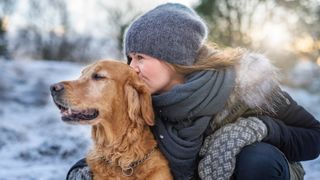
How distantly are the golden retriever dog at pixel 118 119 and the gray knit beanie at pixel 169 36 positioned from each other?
0.69ft

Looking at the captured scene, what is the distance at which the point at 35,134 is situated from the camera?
31.2ft

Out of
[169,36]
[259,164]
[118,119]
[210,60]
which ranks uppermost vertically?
[169,36]

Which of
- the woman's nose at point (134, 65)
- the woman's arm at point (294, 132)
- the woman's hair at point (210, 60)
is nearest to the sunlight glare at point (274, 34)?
the woman's arm at point (294, 132)

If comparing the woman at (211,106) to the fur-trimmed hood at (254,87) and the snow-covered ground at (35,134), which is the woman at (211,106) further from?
the snow-covered ground at (35,134)

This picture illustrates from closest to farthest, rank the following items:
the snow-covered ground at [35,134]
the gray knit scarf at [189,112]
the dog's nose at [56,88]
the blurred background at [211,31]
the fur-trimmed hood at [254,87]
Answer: the dog's nose at [56,88], the gray knit scarf at [189,112], the fur-trimmed hood at [254,87], the snow-covered ground at [35,134], the blurred background at [211,31]

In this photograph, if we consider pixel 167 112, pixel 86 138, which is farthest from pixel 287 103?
pixel 86 138

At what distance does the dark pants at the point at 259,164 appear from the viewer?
144 inches

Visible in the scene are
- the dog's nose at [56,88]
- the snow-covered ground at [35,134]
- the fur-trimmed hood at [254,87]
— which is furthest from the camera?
the snow-covered ground at [35,134]

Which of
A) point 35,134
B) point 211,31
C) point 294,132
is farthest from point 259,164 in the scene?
point 211,31

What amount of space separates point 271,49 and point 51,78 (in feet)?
23.2

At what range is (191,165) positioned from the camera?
3.76 m

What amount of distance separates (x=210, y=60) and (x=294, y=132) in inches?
29.6

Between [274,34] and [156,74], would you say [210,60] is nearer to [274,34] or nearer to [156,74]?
[156,74]

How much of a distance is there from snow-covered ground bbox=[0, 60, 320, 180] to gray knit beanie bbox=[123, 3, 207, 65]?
2.99 meters
